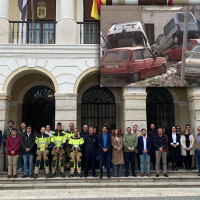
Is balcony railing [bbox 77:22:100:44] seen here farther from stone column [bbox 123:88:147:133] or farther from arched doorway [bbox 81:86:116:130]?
stone column [bbox 123:88:147:133]

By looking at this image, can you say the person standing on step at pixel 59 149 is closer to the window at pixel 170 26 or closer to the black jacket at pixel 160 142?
the black jacket at pixel 160 142

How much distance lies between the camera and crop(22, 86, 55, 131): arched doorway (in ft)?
45.8

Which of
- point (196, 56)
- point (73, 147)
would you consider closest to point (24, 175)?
point (73, 147)

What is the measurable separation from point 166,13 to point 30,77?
23.8 feet

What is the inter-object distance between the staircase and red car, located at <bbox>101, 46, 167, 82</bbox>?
Result: 4.25 metres

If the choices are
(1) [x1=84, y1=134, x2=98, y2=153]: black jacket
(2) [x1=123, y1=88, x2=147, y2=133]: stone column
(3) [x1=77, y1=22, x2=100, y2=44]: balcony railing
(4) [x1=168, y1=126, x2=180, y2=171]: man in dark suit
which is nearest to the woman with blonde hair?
(1) [x1=84, y1=134, x2=98, y2=153]: black jacket

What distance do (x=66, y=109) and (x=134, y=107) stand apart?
9.23 ft

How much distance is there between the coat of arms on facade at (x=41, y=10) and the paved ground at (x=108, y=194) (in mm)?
8878

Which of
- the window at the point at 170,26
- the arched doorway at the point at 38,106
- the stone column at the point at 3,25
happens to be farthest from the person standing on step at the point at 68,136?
the window at the point at 170,26

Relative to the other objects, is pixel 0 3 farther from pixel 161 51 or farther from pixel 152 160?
pixel 152 160

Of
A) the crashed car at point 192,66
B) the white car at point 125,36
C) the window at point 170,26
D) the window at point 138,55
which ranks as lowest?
the crashed car at point 192,66

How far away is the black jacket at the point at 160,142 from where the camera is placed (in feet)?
32.1

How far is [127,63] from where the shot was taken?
11.6m

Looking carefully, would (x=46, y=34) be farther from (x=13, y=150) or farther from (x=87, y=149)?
(x=87, y=149)
